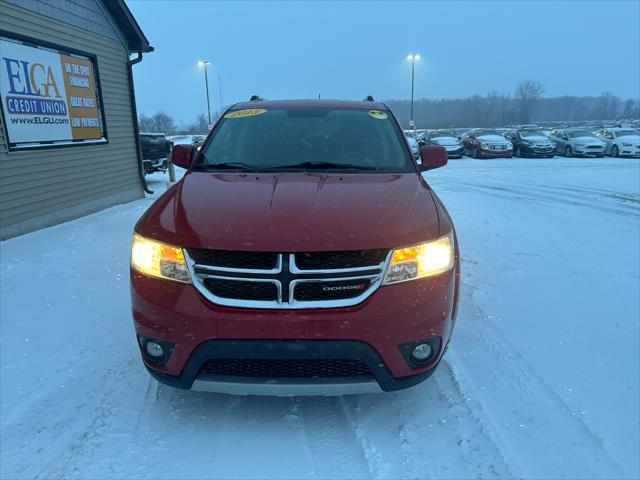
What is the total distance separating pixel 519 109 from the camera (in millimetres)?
113625

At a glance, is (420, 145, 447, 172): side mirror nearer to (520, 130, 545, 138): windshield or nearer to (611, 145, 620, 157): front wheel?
(520, 130, 545, 138): windshield

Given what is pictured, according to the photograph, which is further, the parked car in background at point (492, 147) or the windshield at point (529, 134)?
the windshield at point (529, 134)

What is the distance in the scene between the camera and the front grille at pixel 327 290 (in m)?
2.21

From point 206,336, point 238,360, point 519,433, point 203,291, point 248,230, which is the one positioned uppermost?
point 248,230

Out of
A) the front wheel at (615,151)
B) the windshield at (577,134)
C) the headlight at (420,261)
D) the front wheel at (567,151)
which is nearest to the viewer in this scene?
the headlight at (420,261)

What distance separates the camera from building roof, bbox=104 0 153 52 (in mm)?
9828

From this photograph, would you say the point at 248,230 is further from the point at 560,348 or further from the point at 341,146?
the point at 560,348

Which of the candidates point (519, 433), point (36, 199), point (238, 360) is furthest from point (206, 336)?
point (36, 199)

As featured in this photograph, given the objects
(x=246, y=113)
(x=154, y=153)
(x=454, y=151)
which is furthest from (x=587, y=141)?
(x=246, y=113)

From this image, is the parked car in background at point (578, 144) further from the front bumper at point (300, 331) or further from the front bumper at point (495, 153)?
the front bumper at point (300, 331)

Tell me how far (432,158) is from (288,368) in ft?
7.52

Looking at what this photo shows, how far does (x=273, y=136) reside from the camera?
361 cm

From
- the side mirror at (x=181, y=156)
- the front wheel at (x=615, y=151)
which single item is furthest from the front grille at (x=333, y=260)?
the front wheel at (x=615, y=151)

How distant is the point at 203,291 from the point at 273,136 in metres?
1.76
